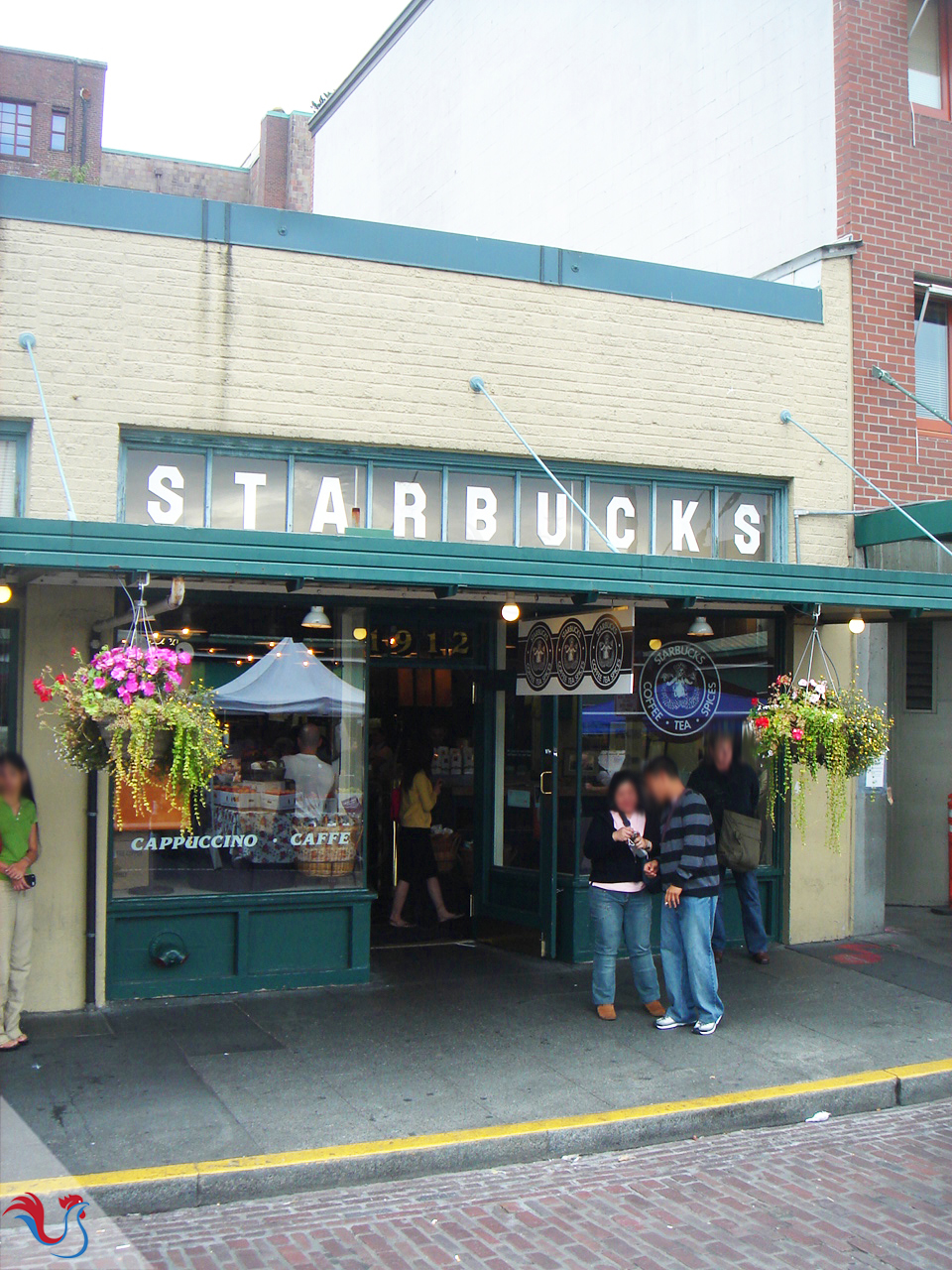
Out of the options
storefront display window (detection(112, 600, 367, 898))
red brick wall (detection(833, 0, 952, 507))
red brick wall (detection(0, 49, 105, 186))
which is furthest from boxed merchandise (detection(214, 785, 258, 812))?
red brick wall (detection(0, 49, 105, 186))

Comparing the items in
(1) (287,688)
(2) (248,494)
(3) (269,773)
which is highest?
(2) (248,494)

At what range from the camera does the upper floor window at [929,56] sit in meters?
11.1

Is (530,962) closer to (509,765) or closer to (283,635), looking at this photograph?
(509,765)

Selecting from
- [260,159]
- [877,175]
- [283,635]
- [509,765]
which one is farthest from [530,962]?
[260,159]

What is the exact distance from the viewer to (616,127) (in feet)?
44.7

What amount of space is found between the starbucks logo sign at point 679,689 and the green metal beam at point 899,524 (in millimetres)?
1915

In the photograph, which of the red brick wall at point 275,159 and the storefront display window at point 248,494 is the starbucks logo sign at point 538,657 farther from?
the red brick wall at point 275,159

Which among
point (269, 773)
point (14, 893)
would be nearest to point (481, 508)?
point (269, 773)

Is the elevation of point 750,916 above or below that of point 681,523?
below

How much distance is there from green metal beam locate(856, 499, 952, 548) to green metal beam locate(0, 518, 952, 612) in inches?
61.2

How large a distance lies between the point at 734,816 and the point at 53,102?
3685 centimetres

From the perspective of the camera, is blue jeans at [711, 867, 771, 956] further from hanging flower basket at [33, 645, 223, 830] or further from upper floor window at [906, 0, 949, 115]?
upper floor window at [906, 0, 949, 115]

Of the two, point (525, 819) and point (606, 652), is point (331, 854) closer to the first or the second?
point (525, 819)

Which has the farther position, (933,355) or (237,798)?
(933,355)
